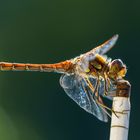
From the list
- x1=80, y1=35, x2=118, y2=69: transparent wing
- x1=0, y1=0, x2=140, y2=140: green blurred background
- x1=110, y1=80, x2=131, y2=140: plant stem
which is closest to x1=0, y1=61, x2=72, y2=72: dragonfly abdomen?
x1=80, y1=35, x2=118, y2=69: transparent wing

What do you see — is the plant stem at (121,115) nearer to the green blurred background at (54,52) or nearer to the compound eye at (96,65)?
the compound eye at (96,65)

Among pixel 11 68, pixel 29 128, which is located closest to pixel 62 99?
pixel 29 128

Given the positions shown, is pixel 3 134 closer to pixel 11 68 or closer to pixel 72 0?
pixel 72 0

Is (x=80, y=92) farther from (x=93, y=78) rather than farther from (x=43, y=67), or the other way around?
(x=43, y=67)

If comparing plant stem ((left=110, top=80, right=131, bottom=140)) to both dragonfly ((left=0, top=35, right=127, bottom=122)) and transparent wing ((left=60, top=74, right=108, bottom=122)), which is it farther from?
transparent wing ((left=60, top=74, right=108, bottom=122))

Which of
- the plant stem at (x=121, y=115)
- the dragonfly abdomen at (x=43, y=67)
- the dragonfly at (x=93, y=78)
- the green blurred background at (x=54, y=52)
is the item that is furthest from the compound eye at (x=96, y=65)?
the green blurred background at (x=54, y=52)
